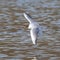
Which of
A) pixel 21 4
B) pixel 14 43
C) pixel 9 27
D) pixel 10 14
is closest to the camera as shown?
pixel 14 43

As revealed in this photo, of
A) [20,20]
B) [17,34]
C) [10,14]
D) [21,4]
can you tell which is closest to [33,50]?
[17,34]

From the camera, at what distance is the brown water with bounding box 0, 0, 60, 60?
9.19 metres

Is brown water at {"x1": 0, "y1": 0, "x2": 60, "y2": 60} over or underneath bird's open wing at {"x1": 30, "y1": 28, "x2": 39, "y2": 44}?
over

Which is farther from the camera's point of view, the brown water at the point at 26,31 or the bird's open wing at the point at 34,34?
the brown water at the point at 26,31

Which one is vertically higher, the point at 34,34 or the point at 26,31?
the point at 26,31

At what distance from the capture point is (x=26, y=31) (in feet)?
37.1

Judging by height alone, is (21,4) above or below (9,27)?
above

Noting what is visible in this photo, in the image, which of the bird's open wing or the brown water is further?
the brown water

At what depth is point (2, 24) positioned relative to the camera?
12.3 metres

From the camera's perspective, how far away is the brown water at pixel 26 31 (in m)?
9.19

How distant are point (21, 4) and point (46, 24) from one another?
14.6 ft

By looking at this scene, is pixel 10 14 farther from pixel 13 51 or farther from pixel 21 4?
pixel 13 51

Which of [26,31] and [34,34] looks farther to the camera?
[26,31]

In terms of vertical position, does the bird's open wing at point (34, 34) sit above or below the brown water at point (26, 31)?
below
